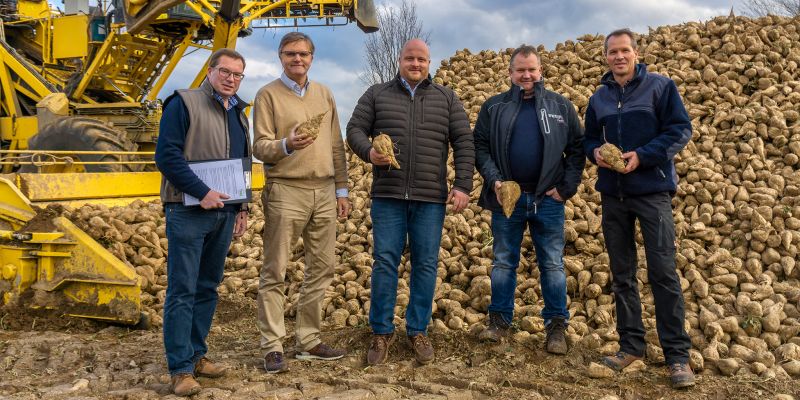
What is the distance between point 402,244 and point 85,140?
6.31m

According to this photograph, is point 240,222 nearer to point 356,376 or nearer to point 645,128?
point 356,376

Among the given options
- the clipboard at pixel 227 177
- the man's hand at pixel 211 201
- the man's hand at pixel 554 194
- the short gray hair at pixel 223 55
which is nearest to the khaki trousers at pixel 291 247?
the clipboard at pixel 227 177

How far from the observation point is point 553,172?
13.2 ft

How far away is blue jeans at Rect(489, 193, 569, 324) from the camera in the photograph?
405 centimetres

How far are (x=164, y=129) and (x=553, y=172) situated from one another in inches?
86.1

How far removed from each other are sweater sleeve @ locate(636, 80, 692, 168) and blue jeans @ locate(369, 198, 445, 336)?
119cm

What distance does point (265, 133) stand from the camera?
3.81 m

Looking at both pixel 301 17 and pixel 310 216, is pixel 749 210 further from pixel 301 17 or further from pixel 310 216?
pixel 301 17

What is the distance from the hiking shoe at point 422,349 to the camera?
413 centimetres

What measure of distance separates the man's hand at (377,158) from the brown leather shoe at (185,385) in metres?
1.54

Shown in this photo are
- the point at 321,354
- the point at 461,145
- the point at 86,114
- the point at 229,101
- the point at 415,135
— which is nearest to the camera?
the point at 229,101

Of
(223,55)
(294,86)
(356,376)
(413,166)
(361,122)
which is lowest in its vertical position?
(356,376)

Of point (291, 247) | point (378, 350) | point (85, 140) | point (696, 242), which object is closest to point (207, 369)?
point (291, 247)

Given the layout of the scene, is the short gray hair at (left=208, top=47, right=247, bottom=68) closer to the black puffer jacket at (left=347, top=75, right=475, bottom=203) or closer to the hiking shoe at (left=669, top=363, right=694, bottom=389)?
the black puffer jacket at (left=347, top=75, right=475, bottom=203)
